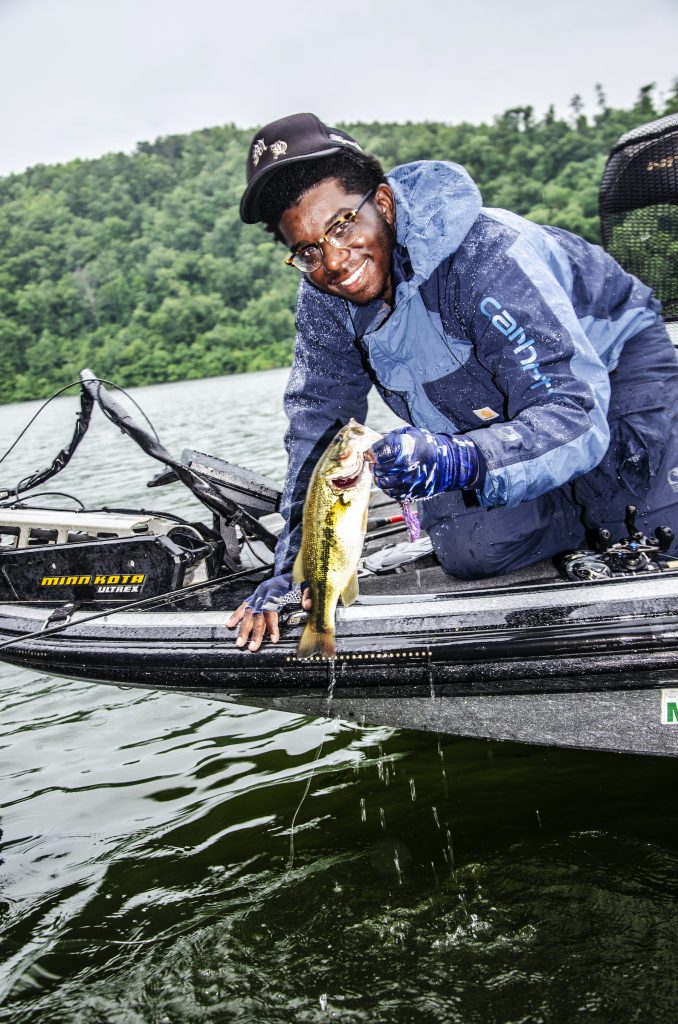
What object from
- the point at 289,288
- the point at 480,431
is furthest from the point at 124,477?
the point at 289,288

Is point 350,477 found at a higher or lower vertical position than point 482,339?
lower

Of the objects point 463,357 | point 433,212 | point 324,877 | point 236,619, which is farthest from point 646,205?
point 324,877

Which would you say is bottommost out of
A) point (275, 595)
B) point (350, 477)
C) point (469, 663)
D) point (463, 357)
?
point (469, 663)

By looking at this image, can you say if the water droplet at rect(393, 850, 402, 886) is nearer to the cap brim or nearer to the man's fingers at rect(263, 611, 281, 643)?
the man's fingers at rect(263, 611, 281, 643)

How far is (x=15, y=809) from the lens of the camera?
4.08 m

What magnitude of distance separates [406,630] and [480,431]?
0.83 metres

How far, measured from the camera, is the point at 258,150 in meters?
2.77

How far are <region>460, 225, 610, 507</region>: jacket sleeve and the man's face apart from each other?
359 mm

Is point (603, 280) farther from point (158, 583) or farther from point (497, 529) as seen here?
point (158, 583)

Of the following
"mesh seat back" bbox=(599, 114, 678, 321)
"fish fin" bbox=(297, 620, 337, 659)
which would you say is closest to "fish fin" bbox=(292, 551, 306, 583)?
"fish fin" bbox=(297, 620, 337, 659)

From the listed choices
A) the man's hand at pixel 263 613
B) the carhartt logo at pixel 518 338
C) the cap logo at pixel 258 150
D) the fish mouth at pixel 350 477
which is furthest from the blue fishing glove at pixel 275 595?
the cap logo at pixel 258 150

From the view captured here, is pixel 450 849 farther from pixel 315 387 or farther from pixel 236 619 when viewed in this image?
pixel 315 387

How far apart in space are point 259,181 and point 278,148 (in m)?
0.13

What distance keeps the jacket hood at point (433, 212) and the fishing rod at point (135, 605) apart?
5.95 feet
